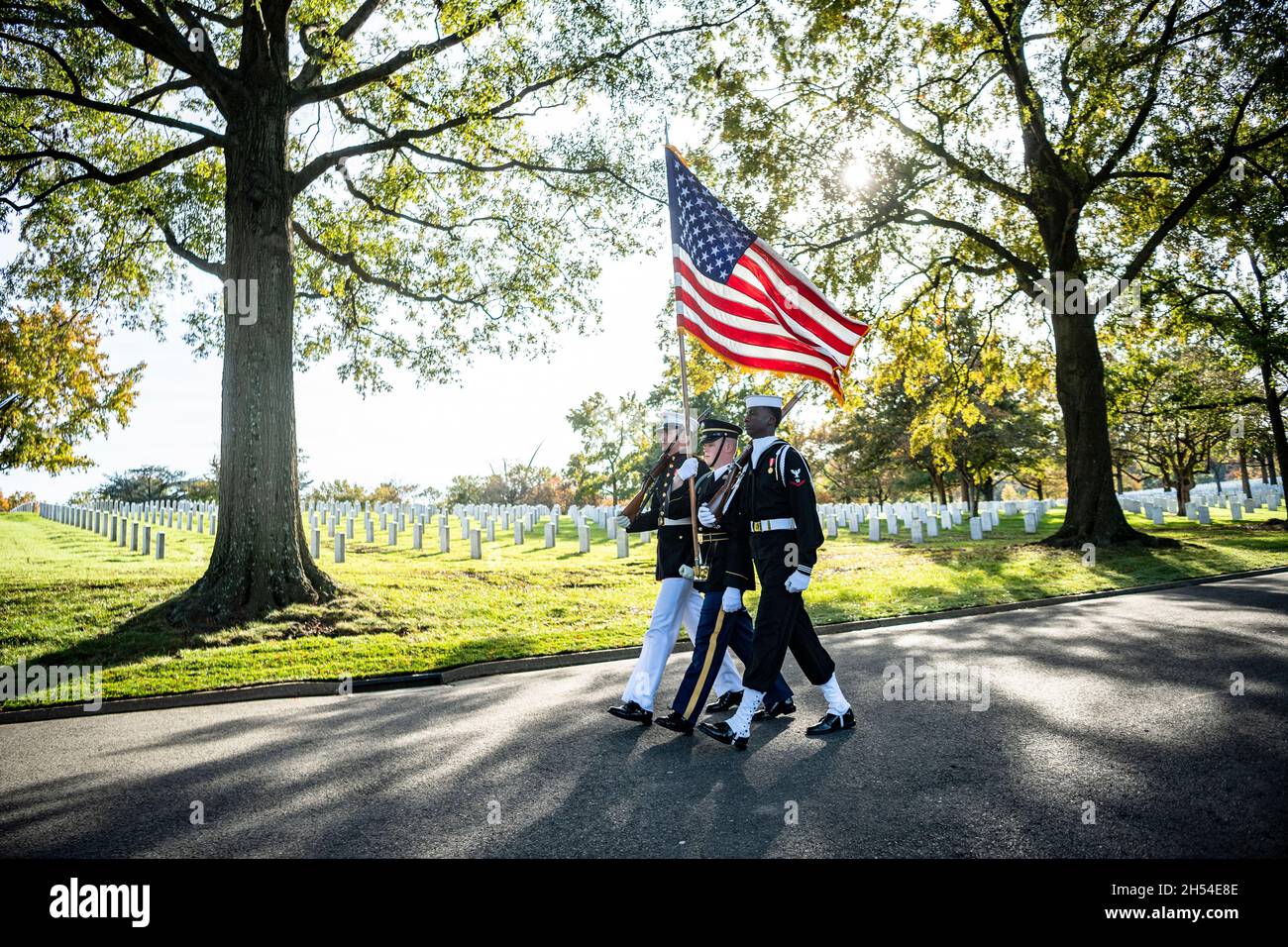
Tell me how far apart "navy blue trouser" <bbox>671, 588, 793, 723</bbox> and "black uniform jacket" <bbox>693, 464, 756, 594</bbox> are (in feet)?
0.34

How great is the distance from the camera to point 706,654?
204 inches

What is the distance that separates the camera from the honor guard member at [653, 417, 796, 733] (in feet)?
16.7

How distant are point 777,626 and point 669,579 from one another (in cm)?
101

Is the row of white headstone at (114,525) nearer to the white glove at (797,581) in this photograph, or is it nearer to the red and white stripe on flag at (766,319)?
the red and white stripe on flag at (766,319)

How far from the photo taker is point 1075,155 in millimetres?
16719

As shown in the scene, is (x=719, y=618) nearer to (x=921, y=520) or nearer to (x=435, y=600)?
(x=435, y=600)

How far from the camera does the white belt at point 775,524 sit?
5.02m

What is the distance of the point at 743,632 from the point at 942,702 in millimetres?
1588

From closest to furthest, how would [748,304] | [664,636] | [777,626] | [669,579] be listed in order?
1. [777,626]
2. [664,636]
3. [669,579]
4. [748,304]

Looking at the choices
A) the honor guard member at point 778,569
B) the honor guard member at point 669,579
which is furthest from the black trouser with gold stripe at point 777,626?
the honor guard member at point 669,579

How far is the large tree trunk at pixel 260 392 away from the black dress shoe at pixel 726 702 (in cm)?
694

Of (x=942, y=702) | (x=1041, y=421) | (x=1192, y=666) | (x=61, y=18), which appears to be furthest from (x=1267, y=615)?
(x=1041, y=421)

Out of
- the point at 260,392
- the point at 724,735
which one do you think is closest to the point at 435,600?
the point at 260,392
